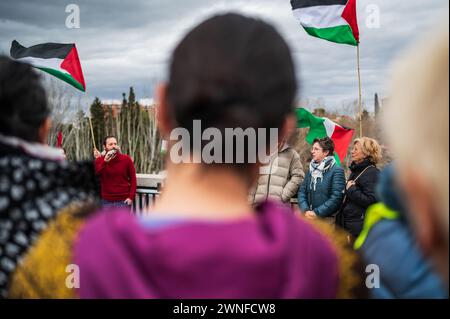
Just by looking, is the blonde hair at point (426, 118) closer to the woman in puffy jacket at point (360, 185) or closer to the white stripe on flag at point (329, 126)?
the woman in puffy jacket at point (360, 185)

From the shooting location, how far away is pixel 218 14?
0.96m

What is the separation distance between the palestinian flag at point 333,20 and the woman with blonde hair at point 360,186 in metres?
2.46

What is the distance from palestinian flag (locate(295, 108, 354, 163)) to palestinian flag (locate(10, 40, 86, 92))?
10.8 ft

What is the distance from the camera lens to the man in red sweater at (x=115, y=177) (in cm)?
696

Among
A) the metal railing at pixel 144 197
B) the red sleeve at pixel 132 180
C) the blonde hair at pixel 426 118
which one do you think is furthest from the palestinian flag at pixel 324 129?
the blonde hair at pixel 426 118

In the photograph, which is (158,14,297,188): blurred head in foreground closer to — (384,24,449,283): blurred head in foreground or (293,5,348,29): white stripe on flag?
(384,24,449,283): blurred head in foreground

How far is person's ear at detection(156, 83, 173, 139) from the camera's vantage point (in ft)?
3.13

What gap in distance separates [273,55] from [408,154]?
31 centimetres

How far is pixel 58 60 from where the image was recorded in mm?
7016

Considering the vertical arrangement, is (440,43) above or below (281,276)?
above
